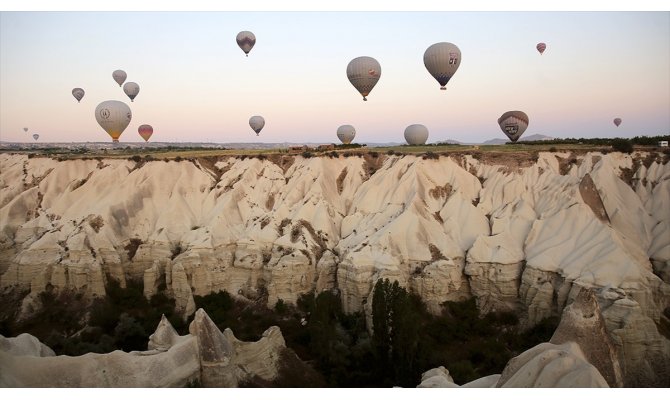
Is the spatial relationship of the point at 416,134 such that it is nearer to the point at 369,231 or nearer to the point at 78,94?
the point at 369,231

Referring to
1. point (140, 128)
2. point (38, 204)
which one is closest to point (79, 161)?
point (38, 204)

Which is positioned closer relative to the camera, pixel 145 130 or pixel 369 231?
pixel 369 231

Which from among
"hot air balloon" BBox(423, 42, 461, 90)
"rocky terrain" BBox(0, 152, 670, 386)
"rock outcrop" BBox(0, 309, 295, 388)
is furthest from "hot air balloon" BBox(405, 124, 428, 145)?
"rock outcrop" BBox(0, 309, 295, 388)

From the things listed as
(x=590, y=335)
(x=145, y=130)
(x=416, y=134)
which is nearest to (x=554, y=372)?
(x=590, y=335)

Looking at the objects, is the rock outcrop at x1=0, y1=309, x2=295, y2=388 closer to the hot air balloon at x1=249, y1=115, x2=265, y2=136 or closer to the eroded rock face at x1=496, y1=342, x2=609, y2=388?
the eroded rock face at x1=496, y1=342, x2=609, y2=388

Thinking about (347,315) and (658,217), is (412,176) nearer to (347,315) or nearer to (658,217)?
(347,315)

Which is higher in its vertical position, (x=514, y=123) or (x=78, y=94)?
(x=78, y=94)

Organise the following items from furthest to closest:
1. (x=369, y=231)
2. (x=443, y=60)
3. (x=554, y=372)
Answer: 1. (x=443, y=60)
2. (x=369, y=231)
3. (x=554, y=372)
